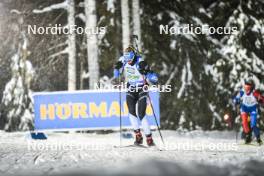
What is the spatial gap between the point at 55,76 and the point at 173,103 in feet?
15.5

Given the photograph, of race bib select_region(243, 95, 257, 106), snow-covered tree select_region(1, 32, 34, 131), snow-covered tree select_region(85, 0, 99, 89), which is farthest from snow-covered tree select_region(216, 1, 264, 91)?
snow-covered tree select_region(1, 32, 34, 131)

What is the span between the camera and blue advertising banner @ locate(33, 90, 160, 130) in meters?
15.3

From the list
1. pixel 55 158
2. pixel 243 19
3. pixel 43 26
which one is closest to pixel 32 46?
pixel 43 26

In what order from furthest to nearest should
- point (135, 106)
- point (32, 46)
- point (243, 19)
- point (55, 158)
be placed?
point (32, 46)
point (243, 19)
point (135, 106)
point (55, 158)

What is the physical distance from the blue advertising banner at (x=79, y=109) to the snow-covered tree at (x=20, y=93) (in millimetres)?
5434

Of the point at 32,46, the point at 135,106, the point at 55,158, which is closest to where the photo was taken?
the point at 55,158

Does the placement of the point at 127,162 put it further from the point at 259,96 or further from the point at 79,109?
the point at 79,109

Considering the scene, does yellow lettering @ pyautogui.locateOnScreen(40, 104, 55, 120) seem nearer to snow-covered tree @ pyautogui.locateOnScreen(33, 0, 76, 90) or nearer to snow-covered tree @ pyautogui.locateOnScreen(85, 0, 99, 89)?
snow-covered tree @ pyautogui.locateOnScreen(85, 0, 99, 89)

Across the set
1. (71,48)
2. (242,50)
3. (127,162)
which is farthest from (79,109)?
(127,162)

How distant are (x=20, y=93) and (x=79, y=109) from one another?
6.07 metres

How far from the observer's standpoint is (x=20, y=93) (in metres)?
20.8

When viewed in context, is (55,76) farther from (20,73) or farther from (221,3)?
(221,3)

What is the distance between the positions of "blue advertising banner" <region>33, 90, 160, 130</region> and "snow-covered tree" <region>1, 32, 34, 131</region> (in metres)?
5.43

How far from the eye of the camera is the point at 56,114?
1537cm
